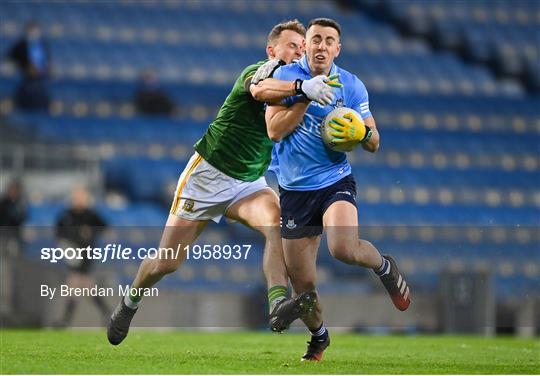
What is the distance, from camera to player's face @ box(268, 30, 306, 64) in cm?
804

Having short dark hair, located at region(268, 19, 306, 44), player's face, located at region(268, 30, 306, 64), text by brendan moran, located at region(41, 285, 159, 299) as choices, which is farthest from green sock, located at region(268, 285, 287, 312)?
text by brendan moran, located at region(41, 285, 159, 299)

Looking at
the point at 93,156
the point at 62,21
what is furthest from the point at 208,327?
the point at 62,21

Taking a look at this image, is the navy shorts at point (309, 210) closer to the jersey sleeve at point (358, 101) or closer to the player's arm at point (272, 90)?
→ the jersey sleeve at point (358, 101)

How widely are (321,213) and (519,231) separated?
9.40 metres

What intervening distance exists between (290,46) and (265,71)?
521mm

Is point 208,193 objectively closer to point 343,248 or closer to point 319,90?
point 343,248

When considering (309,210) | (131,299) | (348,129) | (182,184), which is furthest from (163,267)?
(348,129)

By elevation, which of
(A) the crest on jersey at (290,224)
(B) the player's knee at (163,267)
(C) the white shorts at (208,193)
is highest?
(C) the white shorts at (208,193)

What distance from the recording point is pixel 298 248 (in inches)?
307

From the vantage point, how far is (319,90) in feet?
23.6

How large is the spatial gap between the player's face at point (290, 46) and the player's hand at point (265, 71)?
0.37 meters

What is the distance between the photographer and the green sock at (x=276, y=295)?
7504 mm

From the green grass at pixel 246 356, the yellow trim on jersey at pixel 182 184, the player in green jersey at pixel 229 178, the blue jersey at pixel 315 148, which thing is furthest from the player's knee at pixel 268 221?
the green grass at pixel 246 356

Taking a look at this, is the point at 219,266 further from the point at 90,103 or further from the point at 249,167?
the point at 249,167
